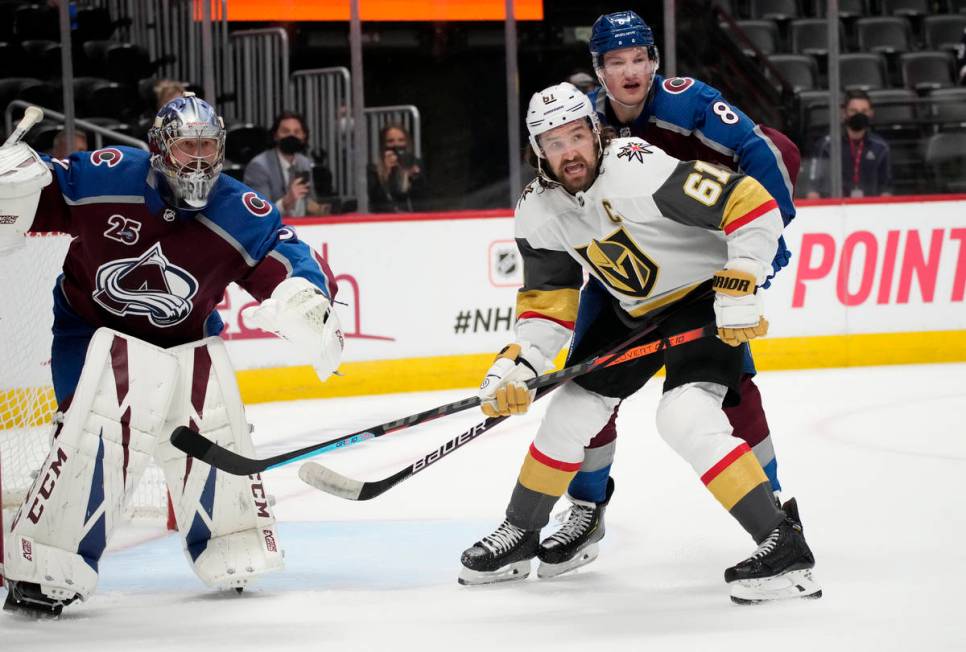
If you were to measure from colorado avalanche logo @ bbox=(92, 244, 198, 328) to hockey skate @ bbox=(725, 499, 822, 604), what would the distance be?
126cm

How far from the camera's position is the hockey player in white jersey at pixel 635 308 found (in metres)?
2.65

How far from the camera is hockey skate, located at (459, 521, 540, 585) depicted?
9.53 feet

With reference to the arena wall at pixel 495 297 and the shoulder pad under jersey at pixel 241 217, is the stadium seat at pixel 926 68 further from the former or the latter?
the shoulder pad under jersey at pixel 241 217

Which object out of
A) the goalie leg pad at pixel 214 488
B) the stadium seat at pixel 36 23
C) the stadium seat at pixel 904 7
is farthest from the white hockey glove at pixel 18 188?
the stadium seat at pixel 904 7

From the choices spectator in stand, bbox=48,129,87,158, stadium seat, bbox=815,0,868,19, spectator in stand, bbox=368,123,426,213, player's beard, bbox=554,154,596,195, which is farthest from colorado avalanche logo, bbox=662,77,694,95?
stadium seat, bbox=815,0,868,19

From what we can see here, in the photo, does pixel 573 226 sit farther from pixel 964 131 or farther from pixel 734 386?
pixel 964 131

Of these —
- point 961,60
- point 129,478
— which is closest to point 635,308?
point 129,478

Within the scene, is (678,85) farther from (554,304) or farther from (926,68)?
(926,68)

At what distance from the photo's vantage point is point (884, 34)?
25.4 feet

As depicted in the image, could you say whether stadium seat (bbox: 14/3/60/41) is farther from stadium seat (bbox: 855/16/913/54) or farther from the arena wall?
stadium seat (bbox: 855/16/913/54)

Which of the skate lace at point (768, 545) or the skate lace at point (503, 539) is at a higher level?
the skate lace at point (768, 545)

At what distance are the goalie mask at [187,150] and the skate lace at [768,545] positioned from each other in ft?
4.29

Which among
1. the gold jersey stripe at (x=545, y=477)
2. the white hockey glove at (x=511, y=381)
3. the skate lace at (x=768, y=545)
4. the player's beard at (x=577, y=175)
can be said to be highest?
the player's beard at (x=577, y=175)

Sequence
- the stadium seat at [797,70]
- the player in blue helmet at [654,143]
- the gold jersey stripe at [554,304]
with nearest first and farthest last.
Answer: the gold jersey stripe at [554,304], the player in blue helmet at [654,143], the stadium seat at [797,70]
